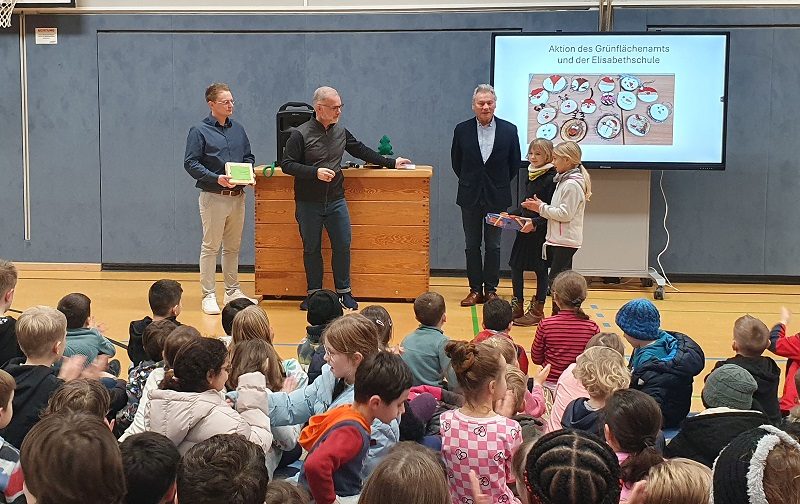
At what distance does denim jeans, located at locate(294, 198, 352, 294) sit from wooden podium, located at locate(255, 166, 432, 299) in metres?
0.24

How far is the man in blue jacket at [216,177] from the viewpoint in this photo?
7.34 metres

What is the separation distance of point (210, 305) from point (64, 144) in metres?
2.93

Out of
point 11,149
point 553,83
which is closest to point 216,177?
point 553,83

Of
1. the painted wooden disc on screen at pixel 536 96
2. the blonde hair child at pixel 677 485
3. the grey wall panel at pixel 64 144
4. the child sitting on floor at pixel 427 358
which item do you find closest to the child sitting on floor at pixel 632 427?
the blonde hair child at pixel 677 485

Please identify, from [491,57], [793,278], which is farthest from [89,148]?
[793,278]

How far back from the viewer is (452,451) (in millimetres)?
3066

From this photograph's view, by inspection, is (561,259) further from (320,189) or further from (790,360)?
(790,360)

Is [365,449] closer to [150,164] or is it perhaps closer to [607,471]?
[607,471]

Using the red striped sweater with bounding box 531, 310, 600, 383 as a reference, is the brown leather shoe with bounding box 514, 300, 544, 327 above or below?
below

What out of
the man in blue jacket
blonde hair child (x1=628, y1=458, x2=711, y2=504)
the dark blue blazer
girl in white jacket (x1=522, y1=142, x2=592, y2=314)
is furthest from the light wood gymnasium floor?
blonde hair child (x1=628, y1=458, x2=711, y2=504)

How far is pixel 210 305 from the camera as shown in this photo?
7.48 metres

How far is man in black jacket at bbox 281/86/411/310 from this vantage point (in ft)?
24.2

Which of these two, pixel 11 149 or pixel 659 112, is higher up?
pixel 659 112

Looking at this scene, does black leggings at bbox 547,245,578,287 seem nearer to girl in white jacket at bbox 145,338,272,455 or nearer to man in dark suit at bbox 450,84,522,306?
man in dark suit at bbox 450,84,522,306
